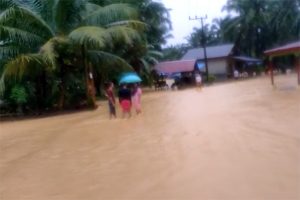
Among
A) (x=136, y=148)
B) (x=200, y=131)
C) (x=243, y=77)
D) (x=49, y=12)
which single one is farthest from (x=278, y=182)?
(x=243, y=77)

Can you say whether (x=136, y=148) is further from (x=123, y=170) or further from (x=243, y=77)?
(x=243, y=77)

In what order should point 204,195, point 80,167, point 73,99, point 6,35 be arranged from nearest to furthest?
point 204,195 → point 80,167 → point 6,35 → point 73,99

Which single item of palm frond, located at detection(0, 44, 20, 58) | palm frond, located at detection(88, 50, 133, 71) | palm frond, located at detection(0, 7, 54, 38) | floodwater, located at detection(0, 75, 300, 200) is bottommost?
floodwater, located at detection(0, 75, 300, 200)

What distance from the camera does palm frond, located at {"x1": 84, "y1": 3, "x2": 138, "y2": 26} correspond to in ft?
75.2

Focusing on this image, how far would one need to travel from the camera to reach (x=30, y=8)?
23.0m

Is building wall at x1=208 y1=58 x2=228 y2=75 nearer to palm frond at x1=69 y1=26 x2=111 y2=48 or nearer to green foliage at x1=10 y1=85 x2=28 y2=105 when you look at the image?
green foliage at x1=10 y1=85 x2=28 y2=105

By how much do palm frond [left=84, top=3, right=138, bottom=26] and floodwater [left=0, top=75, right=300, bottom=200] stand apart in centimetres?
845

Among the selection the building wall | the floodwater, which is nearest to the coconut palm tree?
the floodwater

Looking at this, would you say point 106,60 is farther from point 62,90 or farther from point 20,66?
point 20,66

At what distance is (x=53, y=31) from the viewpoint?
2275 centimetres

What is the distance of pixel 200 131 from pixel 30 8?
44.8ft

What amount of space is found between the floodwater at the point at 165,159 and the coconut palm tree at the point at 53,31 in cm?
556

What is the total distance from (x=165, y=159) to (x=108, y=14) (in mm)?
15164

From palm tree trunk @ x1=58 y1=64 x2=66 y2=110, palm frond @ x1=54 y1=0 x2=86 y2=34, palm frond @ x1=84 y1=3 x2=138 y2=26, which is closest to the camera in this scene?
palm frond @ x1=54 y1=0 x2=86 y2=34
